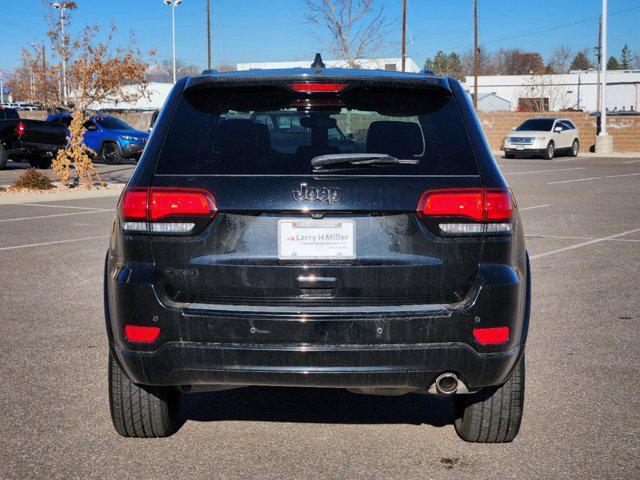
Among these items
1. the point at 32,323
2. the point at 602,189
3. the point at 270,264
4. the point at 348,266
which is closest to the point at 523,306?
the point at 348,266

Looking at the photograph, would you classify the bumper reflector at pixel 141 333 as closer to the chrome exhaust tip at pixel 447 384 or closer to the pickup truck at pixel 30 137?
the chrome exhaust tip at pixel 447 384

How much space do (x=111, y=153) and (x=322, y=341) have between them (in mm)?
28398

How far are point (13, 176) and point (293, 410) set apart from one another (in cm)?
2255

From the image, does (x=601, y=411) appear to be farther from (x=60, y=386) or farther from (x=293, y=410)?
(x=60, y=386)

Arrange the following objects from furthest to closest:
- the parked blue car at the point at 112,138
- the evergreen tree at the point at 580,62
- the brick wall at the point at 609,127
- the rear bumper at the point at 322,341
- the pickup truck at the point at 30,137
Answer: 1. the evergreen tree at the point at 580,62
2. the brick wall at the point at 609,127
3. the parked blue car at the point at 112,138
4. the pickup truck at the point at 30,137
5. the rear bumper at the point at 322,341

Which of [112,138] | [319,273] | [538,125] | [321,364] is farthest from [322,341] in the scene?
[538,125]

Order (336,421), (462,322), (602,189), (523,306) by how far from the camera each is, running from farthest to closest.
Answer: (602,189), (336,421), (523,306), (462,322)

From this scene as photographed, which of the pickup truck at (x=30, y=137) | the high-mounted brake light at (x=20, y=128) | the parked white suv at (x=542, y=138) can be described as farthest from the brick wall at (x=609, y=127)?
the high-mounted brake light at (x=20, y=128)

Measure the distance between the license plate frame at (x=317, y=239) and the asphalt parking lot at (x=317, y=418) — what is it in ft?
3.32

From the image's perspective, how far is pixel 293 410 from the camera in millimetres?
4719

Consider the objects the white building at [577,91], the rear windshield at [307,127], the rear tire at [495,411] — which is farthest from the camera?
the white building at [577,91]

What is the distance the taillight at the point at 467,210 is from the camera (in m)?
3.54

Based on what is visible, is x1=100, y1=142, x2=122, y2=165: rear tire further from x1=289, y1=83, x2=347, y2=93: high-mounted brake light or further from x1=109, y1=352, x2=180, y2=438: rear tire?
x1=289, y1=83, x2=347, y2=93: high-mounted brake light

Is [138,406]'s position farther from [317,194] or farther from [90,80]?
[90,80]
